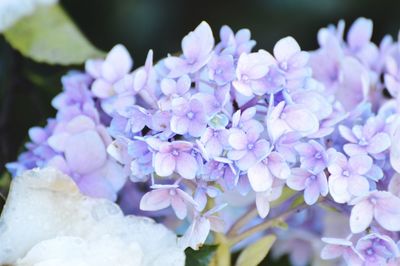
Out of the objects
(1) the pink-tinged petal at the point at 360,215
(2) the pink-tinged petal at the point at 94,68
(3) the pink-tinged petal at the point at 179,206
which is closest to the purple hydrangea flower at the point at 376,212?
(1) the pink-tinged petal at the point at 360,215

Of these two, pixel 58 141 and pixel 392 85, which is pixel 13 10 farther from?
pixel 392 85

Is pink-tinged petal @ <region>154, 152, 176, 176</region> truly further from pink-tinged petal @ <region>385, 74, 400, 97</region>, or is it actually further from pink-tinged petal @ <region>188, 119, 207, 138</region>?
pink-tinged petal @ <region>385, 74, 400, 97</region>

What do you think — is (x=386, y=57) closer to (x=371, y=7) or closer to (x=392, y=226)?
(x=392, y=226)

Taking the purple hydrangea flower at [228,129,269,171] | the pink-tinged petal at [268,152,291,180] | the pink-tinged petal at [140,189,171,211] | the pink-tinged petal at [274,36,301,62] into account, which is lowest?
the pink-tinged petal at [140,189,171,211]

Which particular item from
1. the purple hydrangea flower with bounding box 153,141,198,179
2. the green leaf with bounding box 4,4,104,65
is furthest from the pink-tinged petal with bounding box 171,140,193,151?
the green leaf with bounding box 4,4,104,65

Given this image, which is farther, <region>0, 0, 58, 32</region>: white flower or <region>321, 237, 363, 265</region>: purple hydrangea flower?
<region>0, 0, 58, 32</region>: white flower

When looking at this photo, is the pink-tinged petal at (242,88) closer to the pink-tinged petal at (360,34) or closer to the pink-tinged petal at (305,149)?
the pink-tinged petal at (305,149)
